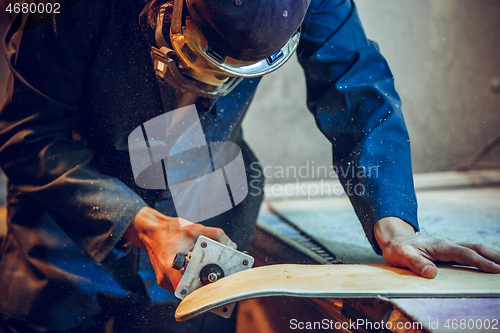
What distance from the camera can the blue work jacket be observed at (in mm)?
826

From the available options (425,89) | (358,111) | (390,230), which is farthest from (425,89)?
(390,230)

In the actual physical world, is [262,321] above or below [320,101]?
below

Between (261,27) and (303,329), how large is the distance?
32.2 inches

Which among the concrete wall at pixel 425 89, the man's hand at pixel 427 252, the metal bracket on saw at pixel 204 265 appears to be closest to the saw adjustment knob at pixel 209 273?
the metal bracket on saw at pixel 204 265

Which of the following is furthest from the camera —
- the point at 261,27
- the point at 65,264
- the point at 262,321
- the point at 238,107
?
the point at 262,321

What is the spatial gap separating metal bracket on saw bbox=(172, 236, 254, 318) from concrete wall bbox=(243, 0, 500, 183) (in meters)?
2.50

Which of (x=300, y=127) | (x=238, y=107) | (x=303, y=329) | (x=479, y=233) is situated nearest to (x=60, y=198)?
(x=238, y=107)

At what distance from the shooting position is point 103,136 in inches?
36.6

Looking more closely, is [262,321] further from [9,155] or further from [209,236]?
[9,155]

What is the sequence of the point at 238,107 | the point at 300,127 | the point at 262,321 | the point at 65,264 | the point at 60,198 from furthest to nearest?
the point at 300,127, the point at 262,321, the point at 238,107, the point at 65,264, the point at 60,198

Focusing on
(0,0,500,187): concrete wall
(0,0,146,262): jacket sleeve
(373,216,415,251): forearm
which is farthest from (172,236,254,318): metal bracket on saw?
(0,0,500,187): concrete wall

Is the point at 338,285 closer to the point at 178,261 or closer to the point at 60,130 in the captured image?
the point at 178,261

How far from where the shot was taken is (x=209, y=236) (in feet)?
2.43

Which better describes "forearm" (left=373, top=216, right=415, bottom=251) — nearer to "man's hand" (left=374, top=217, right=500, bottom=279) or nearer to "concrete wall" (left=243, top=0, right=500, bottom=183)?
"man's hand" (left=374, top=217, right=500, bottom=279)
